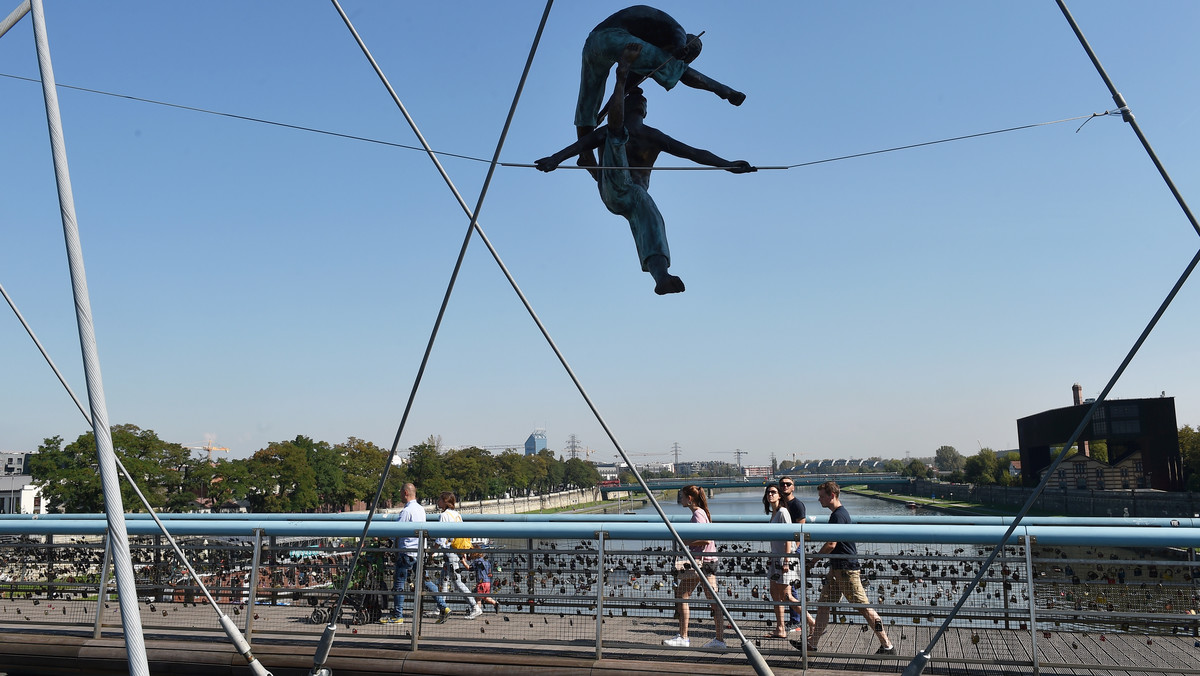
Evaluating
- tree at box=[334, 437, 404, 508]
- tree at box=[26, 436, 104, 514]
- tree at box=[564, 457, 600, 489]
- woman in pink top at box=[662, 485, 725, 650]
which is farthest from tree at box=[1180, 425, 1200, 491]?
tree at box=[564, 457, 600, 489]

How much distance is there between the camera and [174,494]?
56812mm

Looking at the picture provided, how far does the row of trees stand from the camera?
49.4m

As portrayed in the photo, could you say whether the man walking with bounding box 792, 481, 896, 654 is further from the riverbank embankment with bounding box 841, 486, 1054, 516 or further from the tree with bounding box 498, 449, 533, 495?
the tree with bounding box 498, 449, 533, 495

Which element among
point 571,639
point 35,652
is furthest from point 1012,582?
point 35,652

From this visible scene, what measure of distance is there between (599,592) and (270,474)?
66.3 metres

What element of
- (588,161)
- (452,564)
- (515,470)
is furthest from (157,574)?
(515,470)

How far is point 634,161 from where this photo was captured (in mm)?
6387

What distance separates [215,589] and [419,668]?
2.39 m

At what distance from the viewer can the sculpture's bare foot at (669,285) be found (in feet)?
19.2

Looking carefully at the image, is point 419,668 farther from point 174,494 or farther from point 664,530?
point 174,494

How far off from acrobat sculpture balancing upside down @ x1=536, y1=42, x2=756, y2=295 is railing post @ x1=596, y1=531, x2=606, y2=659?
6.83 ft

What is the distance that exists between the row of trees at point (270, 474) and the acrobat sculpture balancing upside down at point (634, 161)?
2075 cm

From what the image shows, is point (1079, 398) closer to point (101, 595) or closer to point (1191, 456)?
point (1191, 456)

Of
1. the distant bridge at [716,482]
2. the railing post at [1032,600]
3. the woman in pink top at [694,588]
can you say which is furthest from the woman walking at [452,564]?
the distant bridge at [716,482]
